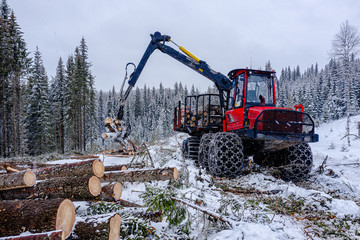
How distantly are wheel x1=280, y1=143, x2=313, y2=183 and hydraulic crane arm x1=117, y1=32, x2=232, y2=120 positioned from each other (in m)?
3.31

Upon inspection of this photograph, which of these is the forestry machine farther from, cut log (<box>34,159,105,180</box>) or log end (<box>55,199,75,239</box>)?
log end (<box>55,199,75,239</box>)

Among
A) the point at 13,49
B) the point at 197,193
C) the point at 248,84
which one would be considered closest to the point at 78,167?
the point at 197,193

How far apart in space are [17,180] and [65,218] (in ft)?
4.82

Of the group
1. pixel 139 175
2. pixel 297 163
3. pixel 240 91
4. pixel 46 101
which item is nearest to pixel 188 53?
pixel 240 91

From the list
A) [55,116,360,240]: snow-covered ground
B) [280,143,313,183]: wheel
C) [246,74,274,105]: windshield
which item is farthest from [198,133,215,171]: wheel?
[280,143,313,183]: wheel

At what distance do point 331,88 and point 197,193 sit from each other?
6895 centimetres

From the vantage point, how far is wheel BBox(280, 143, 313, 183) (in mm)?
7148

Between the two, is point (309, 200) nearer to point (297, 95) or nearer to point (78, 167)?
point (78, 167)

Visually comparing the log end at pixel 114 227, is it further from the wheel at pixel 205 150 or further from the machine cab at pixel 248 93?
the wheel at pixel 205 150

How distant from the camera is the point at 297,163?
7.32m

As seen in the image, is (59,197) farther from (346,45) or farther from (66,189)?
(346,45)

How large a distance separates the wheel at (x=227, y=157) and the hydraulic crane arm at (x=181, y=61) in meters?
3.07

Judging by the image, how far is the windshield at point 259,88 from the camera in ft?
25.7

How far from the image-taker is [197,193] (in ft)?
15.2
